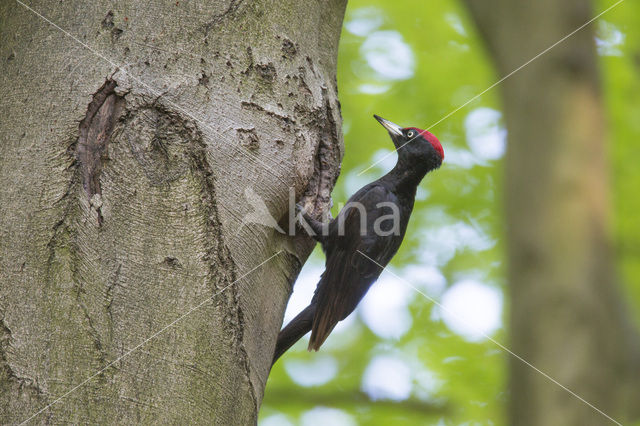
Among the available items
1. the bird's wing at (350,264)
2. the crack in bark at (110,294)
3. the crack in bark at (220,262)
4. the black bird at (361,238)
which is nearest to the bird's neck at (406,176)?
the black bird at (361,238)

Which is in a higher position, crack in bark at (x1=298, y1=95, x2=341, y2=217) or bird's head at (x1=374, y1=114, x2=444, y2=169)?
bird's head at (x1=374, y1=114, x2=444, y2=169)

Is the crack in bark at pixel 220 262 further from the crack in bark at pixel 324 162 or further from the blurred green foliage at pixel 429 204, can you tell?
the blurred green foliage at pixel 429 204

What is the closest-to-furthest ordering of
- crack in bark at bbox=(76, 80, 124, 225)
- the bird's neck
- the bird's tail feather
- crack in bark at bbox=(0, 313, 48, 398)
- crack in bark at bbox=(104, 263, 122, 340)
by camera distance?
1. crack in bark at bbox=(0, 313, 48, 398)
2. crack in bark at bbox=(104, 263, 122, 340)
3. crack in bark at bbox=(76, 80, 124, 225)
4. the bird's tail feather
5. the bird's neck

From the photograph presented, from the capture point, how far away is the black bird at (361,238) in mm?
3617

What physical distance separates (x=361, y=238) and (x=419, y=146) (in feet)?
3.09

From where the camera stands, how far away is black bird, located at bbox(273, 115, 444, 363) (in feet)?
11.9

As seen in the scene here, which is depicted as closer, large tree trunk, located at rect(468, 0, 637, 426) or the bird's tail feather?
large tree trunk, located at rect(468, 0, 637, 426)

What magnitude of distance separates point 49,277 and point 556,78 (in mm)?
1456

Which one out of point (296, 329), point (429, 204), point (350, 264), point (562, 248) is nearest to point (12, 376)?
point (562, 248)

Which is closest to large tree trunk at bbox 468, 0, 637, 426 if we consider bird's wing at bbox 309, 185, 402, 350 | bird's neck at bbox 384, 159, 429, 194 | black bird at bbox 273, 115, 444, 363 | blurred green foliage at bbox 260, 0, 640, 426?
black bird at bbox 273, 115, 444, 363

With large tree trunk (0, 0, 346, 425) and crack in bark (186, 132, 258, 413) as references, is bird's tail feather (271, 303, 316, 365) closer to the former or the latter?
large tree trunk (0, 0, 346, 425)

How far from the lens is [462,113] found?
6211mm

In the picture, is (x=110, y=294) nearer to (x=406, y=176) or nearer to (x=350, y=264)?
(x=350, y=264)

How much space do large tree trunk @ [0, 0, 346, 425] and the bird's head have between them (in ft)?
6.46
